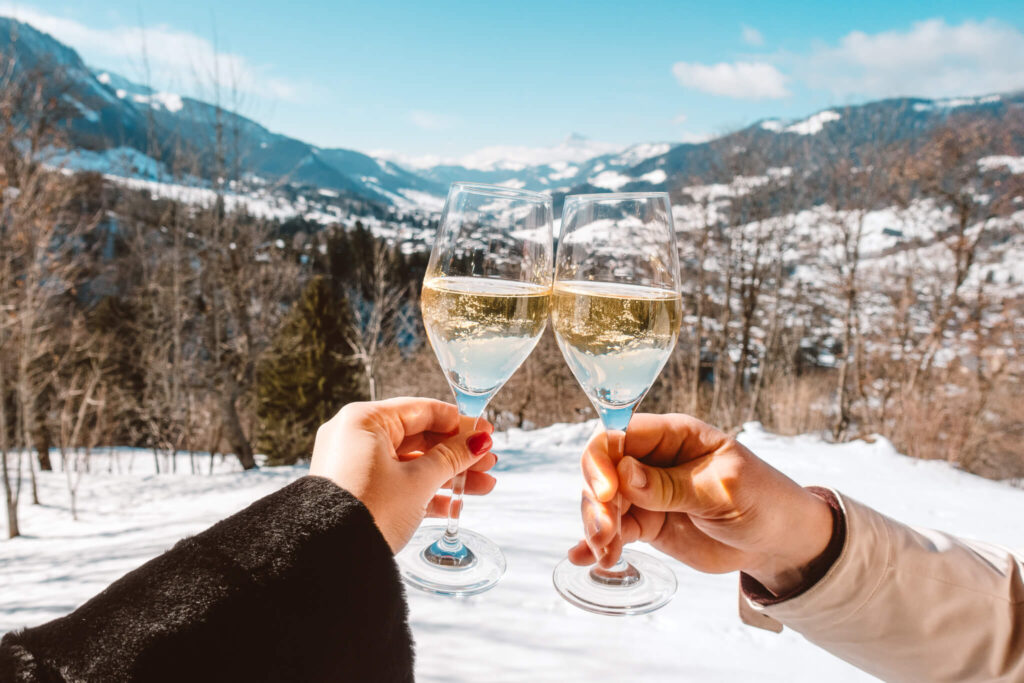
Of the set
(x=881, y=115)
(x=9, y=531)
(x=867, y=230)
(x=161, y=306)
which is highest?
(x=881, y=115)

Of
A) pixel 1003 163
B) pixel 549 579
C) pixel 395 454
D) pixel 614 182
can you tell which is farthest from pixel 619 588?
pixel 614 182

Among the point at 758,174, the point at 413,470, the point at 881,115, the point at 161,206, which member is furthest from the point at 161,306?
the point at 881,115

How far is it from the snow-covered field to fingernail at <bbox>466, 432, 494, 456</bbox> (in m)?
0.75

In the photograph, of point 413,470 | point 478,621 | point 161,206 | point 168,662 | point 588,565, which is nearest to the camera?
point 168,662

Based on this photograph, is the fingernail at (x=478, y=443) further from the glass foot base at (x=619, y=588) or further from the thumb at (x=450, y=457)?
the glass foot base at (x=619, y=588)

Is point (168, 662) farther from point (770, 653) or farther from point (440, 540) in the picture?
point (770, 653)

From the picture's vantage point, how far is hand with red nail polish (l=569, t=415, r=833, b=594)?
1259 millimetres

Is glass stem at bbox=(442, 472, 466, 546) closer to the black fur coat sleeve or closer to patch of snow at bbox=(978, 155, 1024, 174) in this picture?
the black fur coat sleeve

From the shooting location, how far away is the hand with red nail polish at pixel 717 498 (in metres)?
1.26

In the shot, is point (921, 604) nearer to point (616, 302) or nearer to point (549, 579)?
point (616, 302)

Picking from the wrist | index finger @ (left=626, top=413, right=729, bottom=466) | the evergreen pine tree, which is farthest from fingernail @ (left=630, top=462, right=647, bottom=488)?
the evergreen pine tree

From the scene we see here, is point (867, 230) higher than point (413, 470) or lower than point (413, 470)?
higher

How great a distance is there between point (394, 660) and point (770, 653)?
140 cm

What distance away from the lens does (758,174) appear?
20.9 metres
